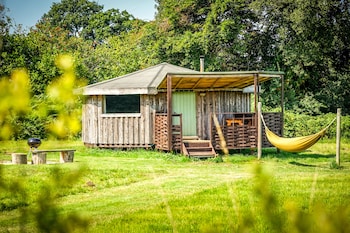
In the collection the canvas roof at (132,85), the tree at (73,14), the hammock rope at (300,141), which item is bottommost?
the hammock rope at (300,141)

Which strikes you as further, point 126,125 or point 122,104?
point 122,104

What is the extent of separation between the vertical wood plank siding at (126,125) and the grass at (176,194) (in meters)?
2.63

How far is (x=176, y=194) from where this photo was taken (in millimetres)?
8609

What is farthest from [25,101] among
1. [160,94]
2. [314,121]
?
[314,121]

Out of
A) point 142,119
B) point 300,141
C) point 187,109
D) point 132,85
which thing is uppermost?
point 132,85

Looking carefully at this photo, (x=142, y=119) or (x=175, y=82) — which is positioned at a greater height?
(x=175, y=82)

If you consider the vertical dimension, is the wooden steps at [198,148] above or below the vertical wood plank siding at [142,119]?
below

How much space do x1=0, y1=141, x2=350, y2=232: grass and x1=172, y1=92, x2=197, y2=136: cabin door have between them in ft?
11.0

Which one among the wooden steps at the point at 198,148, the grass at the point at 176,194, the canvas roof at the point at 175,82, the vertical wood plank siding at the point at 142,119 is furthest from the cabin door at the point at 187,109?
the grass at the point at 176,194

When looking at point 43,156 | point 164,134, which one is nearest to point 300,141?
point 164,134

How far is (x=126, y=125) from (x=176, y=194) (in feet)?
30.9

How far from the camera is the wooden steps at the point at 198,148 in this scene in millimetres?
15135

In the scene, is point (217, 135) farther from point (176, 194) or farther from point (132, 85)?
point (176, 194)

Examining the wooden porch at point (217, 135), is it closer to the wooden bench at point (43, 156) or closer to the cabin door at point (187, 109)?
the cabin door at point (187, 109)
